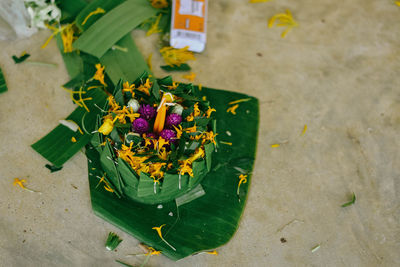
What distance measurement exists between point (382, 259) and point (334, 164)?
36cm

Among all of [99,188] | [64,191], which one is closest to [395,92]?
[99,188]

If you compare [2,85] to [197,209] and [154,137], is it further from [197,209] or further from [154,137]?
[197,209]

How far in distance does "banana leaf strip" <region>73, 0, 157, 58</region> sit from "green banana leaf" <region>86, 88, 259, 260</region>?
382mm

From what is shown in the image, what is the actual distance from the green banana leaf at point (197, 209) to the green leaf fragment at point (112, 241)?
5cm

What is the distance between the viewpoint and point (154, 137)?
101 centimetres

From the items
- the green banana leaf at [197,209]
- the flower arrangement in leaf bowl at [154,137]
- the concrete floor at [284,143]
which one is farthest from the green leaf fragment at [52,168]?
the flower arrangement in leaf bowl at [154,137]

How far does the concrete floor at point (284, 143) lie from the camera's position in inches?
47.1

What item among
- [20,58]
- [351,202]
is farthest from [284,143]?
[20,58]

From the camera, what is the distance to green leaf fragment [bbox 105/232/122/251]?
45.7 inches

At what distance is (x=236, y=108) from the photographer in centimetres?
134

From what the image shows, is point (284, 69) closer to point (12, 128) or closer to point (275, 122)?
point (275, 122)

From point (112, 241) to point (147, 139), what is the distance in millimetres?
401

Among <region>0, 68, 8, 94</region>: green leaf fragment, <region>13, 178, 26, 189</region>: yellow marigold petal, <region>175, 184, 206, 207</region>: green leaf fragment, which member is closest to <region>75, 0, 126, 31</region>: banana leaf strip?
<region>0, 68, 8, 94</region>: green leaf fragment

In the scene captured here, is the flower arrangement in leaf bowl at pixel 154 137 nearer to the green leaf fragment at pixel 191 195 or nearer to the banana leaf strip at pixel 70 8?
the green leaf fragment at pixel 191 195
